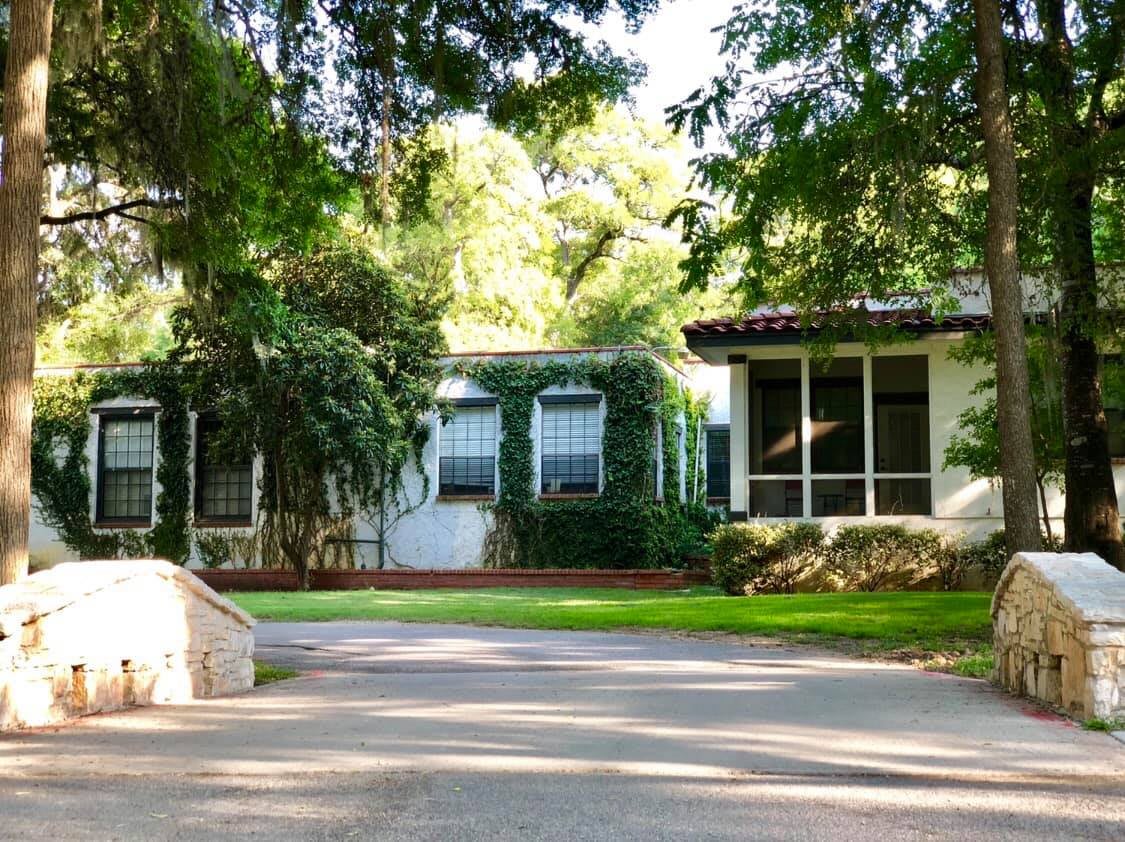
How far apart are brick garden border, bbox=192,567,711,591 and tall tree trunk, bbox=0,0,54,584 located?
15.0 m

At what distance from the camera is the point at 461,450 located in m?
25.7

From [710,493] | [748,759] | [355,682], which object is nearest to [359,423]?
[710,493]

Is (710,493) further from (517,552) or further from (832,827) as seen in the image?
(832,827)

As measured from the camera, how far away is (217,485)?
26500mm

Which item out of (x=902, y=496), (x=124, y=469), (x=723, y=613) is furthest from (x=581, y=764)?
(x=124, y=469)

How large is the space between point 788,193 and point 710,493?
15.4 metres

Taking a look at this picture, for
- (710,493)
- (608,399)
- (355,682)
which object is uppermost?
(608,399)

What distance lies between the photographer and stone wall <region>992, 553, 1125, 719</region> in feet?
23.0

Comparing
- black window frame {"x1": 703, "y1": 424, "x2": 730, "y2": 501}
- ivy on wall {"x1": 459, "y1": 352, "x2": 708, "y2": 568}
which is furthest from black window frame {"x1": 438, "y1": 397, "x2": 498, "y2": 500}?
black window frame {"x1": 703, "y1": 424, "x2": 730, "y2": 501}

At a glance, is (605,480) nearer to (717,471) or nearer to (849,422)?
(717,471)

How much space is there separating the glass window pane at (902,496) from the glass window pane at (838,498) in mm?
297

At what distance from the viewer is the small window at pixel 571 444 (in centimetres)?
2511

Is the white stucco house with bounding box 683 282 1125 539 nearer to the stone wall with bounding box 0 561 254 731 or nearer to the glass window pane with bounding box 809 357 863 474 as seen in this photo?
the glass window pane with bounding box 809 357 863 474

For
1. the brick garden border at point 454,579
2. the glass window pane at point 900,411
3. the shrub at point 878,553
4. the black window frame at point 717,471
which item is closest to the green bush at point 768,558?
the shrub at point 878,553
